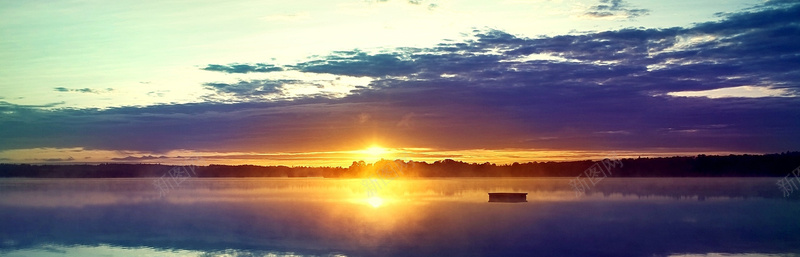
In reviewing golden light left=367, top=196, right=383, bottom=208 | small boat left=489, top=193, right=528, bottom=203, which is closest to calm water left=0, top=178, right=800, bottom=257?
small boat left=489, top=193, right=528, bottom=203

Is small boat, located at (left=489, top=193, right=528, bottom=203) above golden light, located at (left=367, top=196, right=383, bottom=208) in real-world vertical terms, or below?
above

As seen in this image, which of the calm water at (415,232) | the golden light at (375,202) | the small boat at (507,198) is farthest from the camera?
the golden light at (375,202)

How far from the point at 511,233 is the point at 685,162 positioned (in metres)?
122

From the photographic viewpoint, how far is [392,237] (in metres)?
31.3

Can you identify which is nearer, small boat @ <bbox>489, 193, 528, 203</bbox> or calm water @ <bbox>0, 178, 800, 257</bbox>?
calm water @ <bbox>0, 178, 800, 257</bbox>

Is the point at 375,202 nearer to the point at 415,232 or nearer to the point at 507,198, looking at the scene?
the point at 507,198

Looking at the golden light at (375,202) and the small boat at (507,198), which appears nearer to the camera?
the small boat at (507,198)

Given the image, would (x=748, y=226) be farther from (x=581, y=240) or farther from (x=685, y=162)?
(x=685, y=162)

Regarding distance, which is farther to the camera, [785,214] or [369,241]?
[785,214]

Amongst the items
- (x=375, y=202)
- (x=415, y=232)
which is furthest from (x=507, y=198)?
(x=415, y=232)

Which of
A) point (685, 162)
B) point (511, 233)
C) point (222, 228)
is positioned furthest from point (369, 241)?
point (685, 162)

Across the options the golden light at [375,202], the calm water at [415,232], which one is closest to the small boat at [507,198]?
the calm water at [415,232]

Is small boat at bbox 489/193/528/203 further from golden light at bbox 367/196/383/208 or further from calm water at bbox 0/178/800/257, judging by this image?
golden light at bbox 367/196/383/208

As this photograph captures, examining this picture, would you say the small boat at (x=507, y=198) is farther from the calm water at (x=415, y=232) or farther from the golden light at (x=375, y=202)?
the golden light at (x=375, y=202)
